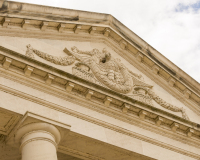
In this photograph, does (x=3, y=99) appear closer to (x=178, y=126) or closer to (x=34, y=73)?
(x=34, y=73)

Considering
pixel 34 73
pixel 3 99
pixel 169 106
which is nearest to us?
pixel 3 99

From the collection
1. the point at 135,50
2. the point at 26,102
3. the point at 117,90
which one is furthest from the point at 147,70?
the point at 26,102

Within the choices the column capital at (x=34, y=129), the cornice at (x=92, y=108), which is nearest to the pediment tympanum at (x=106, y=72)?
the cornice at (x=92, y=108)

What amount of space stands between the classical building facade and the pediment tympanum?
42 mm

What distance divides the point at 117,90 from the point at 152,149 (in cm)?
279

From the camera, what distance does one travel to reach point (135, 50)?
60.3 ft

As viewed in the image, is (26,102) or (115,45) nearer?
(26,102)

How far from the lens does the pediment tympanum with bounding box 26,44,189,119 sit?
1494 centimetres

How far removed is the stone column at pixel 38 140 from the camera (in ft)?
37.1

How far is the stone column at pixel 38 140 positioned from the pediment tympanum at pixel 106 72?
10.4 ft

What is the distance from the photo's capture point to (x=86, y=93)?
46.9 feet

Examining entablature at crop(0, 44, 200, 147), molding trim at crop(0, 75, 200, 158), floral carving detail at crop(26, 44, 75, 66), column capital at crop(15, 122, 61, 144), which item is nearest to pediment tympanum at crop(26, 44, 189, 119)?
floral carving detail at crop(26, 44, 75, 66)

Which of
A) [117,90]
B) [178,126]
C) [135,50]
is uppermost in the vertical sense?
[135,50]

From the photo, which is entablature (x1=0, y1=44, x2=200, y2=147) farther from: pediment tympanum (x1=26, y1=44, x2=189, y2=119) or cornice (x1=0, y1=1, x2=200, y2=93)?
cornice (x1=0, y1=1, x2=200, y2=93)
